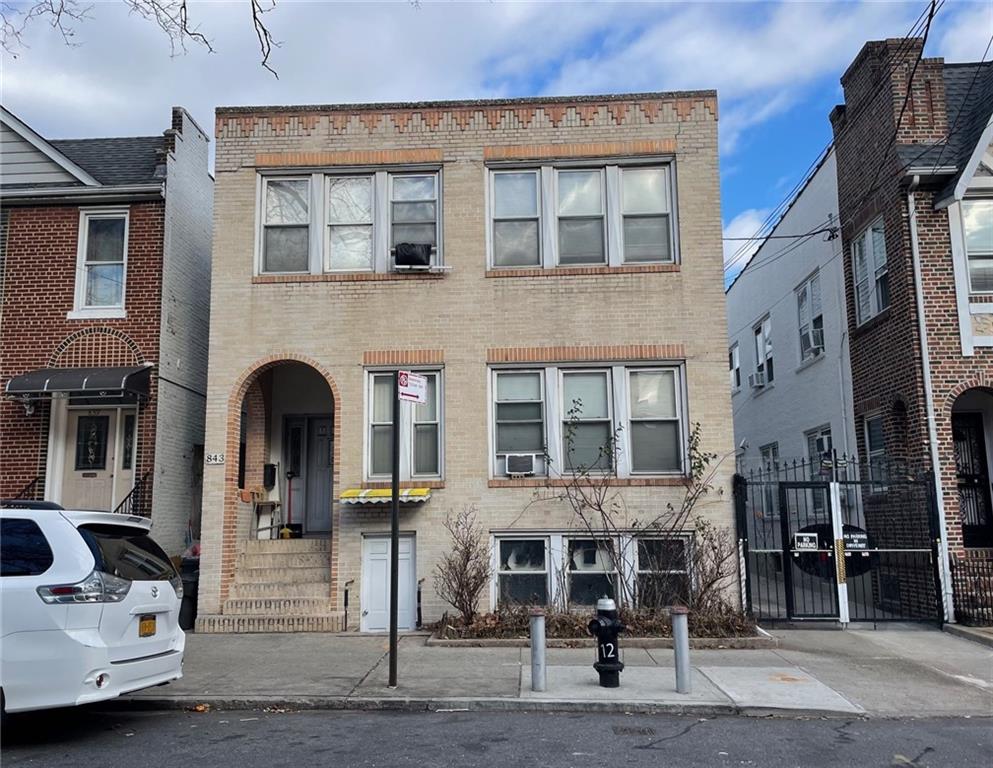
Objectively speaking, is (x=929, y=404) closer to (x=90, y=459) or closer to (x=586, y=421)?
(x=586, y=421)

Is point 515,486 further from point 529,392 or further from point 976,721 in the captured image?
point 976,721

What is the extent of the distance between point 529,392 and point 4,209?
9.18m

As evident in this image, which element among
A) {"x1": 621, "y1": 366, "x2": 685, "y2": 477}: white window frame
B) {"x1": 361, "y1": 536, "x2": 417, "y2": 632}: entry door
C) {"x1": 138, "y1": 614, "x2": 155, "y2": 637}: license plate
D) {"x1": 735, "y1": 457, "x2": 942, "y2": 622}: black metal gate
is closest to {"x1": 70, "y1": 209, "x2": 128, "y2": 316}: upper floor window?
{"x1": 361, "y1": 536, "x2": 417, "y2": 632}: entry door

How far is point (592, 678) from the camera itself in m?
8.16

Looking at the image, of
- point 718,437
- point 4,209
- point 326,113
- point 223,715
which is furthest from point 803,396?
point 4,209

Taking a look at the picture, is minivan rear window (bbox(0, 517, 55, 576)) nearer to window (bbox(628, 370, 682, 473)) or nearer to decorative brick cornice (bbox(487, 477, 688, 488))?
decorative brick cornice (bbox(487, 477, 688, 488))

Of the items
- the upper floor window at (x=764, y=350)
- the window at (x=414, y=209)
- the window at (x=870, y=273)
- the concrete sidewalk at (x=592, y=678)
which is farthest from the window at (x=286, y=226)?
the upper floor window at (x=764, y=350)

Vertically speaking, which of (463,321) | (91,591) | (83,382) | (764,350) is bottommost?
(91,591)

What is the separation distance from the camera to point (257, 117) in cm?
1249

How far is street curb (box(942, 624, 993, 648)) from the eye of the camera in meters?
10.1

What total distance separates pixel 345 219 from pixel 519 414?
155 inches

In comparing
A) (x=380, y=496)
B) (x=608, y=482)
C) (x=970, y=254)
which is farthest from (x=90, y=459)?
(x=970, y=254)

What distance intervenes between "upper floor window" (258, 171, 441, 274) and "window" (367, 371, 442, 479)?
5.81 feet

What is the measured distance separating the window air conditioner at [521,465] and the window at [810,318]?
7586 mm
